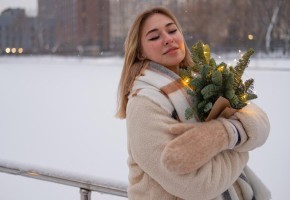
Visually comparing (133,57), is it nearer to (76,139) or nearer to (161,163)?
(161,163)

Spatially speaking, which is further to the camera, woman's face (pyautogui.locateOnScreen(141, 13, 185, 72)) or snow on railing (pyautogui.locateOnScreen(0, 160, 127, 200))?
snow on railing (pyautogui.locateOnScreen(0, 160, 127, 200))

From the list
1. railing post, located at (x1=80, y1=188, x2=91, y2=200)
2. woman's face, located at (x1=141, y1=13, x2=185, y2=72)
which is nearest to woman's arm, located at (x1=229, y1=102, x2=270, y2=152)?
woman's face, located at (x1=141, y1=13, x2=185, y2=72)

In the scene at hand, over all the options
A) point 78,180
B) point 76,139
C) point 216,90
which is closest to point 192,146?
point 216,90

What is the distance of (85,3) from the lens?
162 feet

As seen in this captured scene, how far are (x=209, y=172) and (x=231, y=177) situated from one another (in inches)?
2.9

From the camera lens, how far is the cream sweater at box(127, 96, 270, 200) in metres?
1.20

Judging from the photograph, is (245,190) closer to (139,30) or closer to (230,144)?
(230,144)

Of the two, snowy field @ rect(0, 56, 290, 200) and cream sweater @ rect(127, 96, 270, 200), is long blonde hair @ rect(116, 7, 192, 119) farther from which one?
snowy field @ rect(0, 56, 290, 200)

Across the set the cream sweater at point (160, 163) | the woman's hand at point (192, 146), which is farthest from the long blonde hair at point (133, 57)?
the woman's hand at point (192, 146)

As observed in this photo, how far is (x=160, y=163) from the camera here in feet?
3.94

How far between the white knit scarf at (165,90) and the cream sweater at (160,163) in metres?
0.02

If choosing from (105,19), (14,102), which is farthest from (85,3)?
(14,102)

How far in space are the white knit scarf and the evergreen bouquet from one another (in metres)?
0.03

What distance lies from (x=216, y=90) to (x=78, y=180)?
2.71 ft
